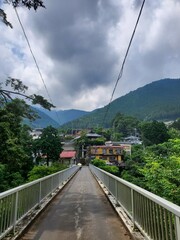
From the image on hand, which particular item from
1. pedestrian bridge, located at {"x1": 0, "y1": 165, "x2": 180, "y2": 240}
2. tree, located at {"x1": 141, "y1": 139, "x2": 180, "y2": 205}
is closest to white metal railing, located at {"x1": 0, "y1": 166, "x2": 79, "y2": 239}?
pedestrian bridge, located at {"x1": 0, "y1": 165, "x2": 180, "y2": 240}

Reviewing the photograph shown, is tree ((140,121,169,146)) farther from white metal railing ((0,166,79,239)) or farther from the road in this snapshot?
white metal railing ((0,166,79,239))

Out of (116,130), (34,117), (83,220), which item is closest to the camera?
(83,220)

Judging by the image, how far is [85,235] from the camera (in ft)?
15.9

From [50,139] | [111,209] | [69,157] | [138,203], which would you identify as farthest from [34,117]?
[69,157]

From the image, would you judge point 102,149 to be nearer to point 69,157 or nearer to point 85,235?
point 69,157

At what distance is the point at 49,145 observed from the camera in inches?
1849

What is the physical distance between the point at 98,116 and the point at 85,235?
600ft

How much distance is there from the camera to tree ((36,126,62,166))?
154 ft

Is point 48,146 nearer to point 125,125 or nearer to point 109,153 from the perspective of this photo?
point 109,153

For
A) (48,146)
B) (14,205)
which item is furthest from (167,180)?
(48,146)

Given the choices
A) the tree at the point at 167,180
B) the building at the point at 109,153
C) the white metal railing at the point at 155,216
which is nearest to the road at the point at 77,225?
the white metal railing at the point at 155,216

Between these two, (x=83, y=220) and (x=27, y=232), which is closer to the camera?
(x=27, y=232)

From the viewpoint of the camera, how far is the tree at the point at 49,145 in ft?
154

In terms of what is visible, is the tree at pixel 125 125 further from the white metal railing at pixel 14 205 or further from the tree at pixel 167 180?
the white metal railing at pixel 14 205
